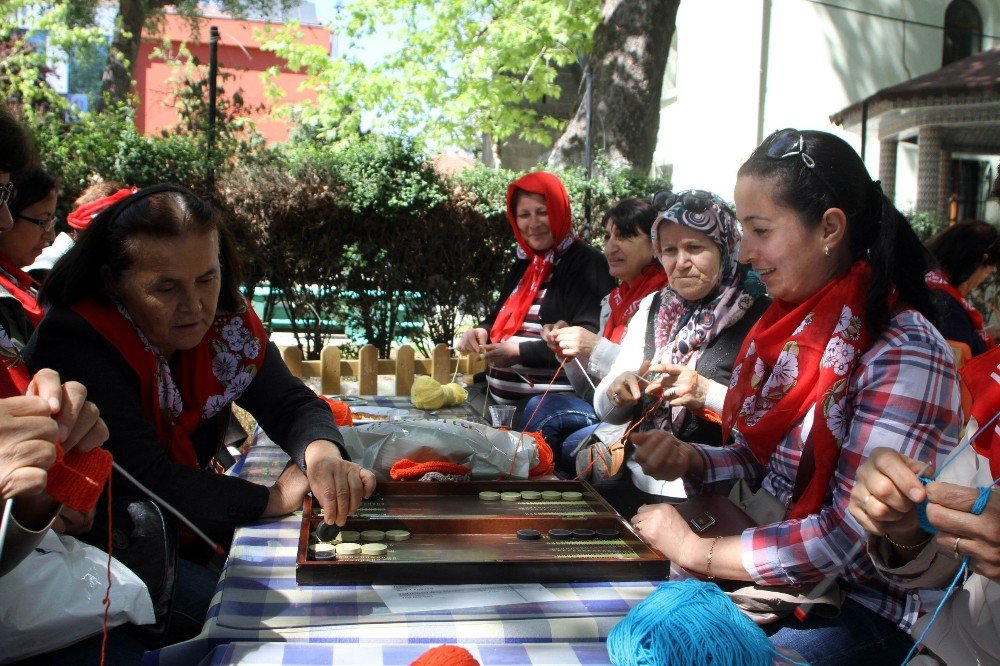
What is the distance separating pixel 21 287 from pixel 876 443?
9.65ft

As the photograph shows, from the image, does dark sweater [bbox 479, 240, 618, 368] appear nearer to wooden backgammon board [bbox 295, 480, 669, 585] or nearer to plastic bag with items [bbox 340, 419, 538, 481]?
plastic bag with items [bbox 340, 419, 538, 481]

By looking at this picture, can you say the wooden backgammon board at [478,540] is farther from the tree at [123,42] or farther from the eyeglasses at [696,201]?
the tree at [123,42]

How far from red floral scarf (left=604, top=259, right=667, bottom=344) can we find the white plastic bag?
2645 mm

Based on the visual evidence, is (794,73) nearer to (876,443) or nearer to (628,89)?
(628,89)

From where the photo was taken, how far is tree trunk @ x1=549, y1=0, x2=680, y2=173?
9891mm

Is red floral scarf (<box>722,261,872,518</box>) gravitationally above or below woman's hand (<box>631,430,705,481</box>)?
above

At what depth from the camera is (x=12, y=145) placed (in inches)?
82.8

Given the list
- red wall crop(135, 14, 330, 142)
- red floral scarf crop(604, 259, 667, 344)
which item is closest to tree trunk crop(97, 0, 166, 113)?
red floral scarf crop(604, 259, 667, 344)

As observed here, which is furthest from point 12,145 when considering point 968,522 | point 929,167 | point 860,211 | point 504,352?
point 929,167

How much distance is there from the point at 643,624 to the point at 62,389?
1042 mm

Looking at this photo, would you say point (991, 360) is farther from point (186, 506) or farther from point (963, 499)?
point (186, 506)

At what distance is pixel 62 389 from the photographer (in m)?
1.38

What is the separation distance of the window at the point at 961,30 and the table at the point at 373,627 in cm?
1720

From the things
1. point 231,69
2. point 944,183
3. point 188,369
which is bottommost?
point 188,369
